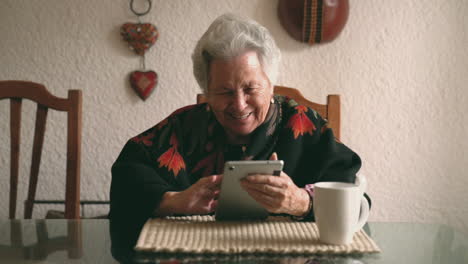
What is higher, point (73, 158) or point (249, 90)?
point (249, 90)

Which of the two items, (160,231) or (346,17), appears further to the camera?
(346,17)

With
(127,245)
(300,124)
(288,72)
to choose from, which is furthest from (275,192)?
(288,72)

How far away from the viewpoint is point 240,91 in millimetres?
1131

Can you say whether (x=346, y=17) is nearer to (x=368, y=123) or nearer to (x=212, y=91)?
(x=368, y=123)

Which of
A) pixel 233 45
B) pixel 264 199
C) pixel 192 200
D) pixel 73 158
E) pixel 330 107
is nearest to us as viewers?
pixel 264 199

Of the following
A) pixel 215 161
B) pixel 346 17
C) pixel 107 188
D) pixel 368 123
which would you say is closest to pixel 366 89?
pixel 368 123

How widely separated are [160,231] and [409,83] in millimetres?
1600

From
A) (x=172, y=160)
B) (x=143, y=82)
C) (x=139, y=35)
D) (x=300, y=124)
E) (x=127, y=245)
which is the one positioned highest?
(x=139, y=35)

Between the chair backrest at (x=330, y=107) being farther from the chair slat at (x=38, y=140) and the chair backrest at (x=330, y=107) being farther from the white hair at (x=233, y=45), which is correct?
the chair slat at (x=38, y=140)

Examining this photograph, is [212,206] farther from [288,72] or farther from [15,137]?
[288,72]

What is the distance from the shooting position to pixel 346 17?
2.03 meters

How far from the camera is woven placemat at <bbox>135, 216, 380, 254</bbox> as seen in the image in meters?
0.77

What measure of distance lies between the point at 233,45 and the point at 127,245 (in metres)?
0.53

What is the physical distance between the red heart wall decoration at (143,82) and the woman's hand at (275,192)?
1255 mm
